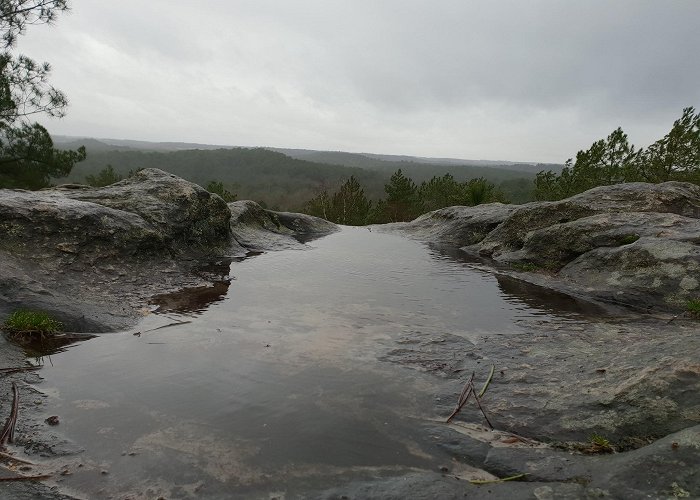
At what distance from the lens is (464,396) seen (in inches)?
170

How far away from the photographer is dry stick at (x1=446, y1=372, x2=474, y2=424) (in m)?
4.02

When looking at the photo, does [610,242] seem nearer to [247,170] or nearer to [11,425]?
[11,425]

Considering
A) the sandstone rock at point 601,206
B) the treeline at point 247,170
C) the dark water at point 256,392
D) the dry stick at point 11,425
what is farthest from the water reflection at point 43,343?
the treeline at point 247,170

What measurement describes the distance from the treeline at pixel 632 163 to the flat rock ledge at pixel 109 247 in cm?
2607

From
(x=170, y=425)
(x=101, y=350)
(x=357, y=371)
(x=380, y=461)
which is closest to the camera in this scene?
(x=380, y=461)

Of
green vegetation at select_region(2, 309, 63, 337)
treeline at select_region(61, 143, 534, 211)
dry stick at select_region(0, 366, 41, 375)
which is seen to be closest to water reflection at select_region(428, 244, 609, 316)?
dry stick at select_region(0, 366, 41, 375)

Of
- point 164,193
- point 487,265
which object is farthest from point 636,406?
point 164,193

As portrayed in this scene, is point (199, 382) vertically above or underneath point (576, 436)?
underneath

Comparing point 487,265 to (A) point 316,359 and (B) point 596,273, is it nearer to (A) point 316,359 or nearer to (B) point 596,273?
(B) point 596,273

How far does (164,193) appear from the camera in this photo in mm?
12062

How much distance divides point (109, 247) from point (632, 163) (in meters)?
32.3

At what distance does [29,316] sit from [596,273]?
10344 millimetres

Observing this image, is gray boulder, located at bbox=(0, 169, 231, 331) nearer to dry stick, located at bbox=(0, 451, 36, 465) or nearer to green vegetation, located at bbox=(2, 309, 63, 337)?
green vegetation, located at bbox=(2, 309, 63, 337)

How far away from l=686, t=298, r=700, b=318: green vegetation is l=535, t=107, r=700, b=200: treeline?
22.7 metres
